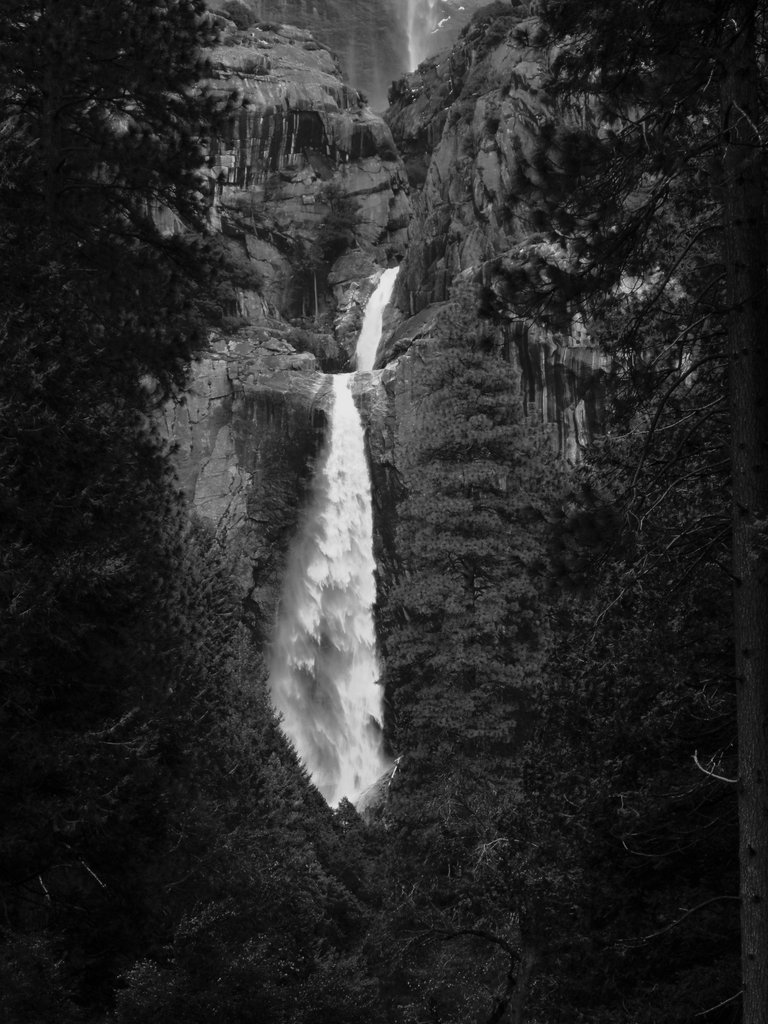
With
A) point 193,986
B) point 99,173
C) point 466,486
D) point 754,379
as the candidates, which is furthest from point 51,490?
point 466,486

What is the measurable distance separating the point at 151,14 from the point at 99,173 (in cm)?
168

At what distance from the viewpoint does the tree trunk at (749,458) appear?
6.21 m

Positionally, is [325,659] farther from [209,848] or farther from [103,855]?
[103,855]

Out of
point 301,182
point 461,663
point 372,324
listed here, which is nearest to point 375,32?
point 301,182

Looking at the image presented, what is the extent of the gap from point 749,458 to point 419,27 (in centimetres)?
10388

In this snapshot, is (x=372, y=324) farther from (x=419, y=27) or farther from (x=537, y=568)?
(x=419, y=27)

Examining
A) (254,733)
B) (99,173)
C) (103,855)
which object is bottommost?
(254,733)

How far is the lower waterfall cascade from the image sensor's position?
3681 centimetres

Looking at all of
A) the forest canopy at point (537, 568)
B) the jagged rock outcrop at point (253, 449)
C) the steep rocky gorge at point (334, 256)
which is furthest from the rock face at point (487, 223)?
the forest canopy at point (537, 568)

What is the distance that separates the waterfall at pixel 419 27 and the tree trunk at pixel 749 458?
3965 inches

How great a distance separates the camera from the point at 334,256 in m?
62.4

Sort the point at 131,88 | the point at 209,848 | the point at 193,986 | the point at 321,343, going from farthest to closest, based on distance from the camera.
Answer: the point at 321,343
the point at 209,848
the point at 131,88
the point at 193,986

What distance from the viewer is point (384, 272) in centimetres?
5934

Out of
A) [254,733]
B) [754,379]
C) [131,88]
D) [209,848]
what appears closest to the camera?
[754,379]
